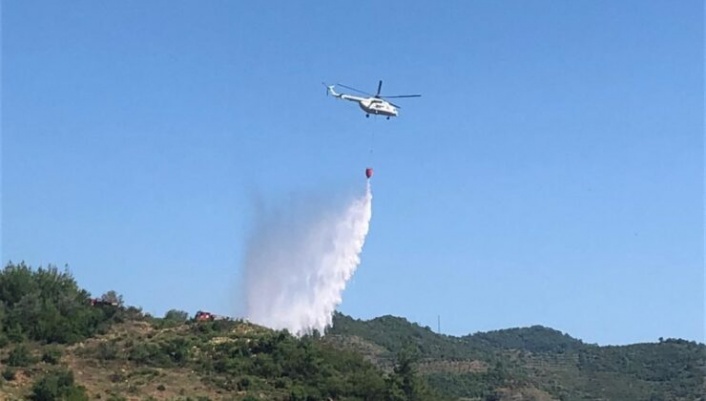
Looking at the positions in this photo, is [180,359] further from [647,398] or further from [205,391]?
[647,398]

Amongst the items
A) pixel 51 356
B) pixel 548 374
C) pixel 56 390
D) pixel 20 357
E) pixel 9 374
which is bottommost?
pixel 56 390

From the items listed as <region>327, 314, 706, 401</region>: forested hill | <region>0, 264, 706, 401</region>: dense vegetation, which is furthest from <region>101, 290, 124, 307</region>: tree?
<region>327, 314, 706, 401</region>: forested hill

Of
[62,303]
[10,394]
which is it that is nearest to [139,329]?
[62,303]

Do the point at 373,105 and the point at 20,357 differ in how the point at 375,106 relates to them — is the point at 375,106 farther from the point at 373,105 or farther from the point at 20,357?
the point at 20,357

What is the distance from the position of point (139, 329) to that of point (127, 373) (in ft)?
39.1

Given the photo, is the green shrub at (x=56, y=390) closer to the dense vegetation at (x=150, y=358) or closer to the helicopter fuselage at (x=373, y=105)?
the dense vegetation at (x=150, y=358)

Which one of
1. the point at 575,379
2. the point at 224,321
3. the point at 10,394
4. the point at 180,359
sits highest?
the point at 575,379

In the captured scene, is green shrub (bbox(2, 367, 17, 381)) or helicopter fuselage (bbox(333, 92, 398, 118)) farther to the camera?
helicopter fuselage (bbox(333, 92, 398, 118))

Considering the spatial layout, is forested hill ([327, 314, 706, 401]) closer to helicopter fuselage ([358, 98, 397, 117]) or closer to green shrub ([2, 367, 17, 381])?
helicopter fuselage ([358, 98, 397, 117])

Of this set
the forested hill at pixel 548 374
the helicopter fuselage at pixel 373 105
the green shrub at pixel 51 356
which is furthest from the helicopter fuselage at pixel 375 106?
the forested hill at pixel 548 374

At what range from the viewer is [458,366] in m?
167

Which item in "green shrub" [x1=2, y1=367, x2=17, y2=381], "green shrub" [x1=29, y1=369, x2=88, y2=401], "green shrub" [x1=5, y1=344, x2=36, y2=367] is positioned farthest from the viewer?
"green shrub" [x1=5, y1=344, x2=36, y2=367]

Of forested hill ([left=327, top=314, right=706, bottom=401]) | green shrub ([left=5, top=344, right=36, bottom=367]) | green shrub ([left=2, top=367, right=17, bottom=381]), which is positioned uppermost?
forested hill ([left=327, top=314, right=706, bottom=401])

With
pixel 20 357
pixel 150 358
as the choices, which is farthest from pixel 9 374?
pixel 150 358
